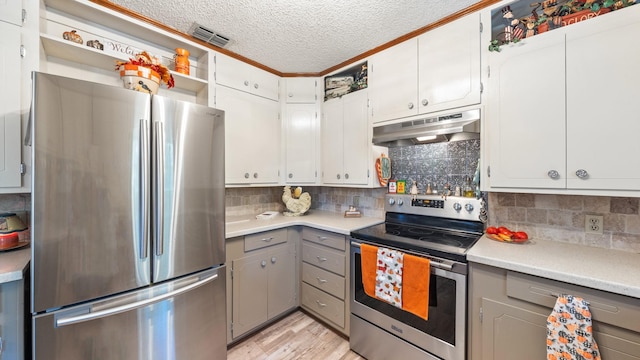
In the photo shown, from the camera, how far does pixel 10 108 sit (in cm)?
125

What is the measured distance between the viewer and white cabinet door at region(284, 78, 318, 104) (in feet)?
8.59

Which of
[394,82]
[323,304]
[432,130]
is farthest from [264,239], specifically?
[394,82]

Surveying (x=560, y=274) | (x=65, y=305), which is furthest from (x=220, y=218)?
(x=560, y=274)

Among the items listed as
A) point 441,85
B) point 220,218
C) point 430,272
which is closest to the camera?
point 430,272

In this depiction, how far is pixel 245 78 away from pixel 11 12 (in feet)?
4.53

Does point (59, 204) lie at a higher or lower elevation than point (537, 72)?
lower

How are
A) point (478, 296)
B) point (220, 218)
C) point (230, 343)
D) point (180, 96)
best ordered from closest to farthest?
point (478, 296), point (220, 218), point (230, 343), point (180, 96)

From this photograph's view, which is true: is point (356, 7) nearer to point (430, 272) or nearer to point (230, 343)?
point (430, 272)

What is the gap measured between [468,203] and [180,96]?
2.53 meters

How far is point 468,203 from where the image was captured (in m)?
1.75

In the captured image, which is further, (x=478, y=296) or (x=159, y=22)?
(x=159, y=22)

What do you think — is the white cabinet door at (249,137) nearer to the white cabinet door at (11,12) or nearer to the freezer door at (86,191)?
the freezer door at (86,191)

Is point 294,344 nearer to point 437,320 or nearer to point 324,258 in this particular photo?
point 324,258

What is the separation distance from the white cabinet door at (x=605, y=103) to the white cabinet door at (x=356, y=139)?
50.7 inches
